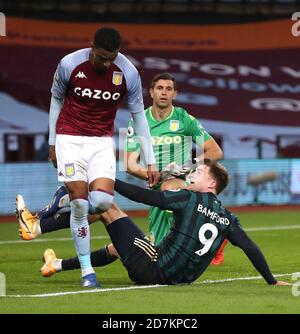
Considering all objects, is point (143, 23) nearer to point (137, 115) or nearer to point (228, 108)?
point (228, 108)

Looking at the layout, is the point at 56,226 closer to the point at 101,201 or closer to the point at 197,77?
the point at 101,201

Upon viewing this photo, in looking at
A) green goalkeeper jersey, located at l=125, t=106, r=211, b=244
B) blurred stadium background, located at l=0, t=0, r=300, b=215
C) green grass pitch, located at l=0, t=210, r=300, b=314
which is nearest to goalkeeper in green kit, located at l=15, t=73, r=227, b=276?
green goalkeeper jersey, located at l=125, t=106, r=211, b=244

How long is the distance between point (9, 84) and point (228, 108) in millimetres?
6188

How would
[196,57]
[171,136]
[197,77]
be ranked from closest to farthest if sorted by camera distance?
[171,136]
[197,77]
[196,57]

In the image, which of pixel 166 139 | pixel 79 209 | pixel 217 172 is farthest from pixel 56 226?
pixel 166 139

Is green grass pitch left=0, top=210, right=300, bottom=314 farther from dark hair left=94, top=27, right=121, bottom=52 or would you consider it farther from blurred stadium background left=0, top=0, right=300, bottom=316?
blurred stadium background left=0, top=0, right=300, bottom=316

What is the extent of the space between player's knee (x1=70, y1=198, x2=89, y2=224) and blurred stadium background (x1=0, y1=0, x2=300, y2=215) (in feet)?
55.3

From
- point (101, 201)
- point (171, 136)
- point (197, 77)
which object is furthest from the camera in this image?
point (197, 77)

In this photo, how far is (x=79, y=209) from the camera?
991 cm

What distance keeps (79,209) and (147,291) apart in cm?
110

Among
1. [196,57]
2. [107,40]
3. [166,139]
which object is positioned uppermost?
[107,40]

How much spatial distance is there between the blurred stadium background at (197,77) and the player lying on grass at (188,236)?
9.90 metres

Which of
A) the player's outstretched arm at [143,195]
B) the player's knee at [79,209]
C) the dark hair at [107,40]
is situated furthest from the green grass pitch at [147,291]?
the dark hair at [107,40]

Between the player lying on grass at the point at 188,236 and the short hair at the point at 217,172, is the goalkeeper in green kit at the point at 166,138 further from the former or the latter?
the short hair at the point at 217,172
